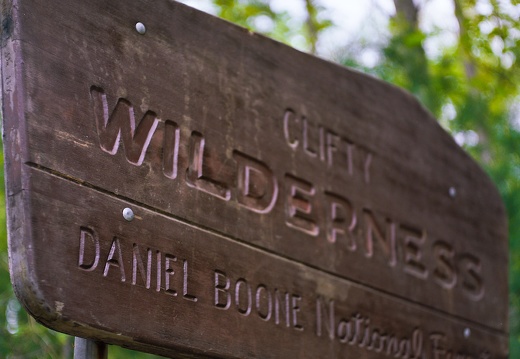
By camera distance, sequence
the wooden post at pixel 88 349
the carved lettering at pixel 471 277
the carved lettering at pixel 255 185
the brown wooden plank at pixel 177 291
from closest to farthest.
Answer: the brown wooden plank at pixel 177 291, the wooden post at pixel 88 349, the carved lettering at pixel 255 185, the carved lettering at pixel 471 277

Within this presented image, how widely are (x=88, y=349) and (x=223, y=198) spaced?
39 cm

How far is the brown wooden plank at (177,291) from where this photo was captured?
1.20 metres

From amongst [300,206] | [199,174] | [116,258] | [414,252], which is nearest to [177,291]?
[116,258]

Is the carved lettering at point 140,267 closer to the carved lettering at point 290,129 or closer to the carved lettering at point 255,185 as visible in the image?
the carved lettering at point 255,185

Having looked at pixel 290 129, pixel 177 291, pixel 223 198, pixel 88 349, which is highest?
pixel 290 129

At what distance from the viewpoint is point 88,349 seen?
4.28 feet

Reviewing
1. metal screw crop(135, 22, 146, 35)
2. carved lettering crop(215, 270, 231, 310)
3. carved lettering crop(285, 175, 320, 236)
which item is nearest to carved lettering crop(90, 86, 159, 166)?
metal screw crop(135, 22, 146, 35)

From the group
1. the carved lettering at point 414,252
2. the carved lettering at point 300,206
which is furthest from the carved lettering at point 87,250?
the carved lettering at point 414,252

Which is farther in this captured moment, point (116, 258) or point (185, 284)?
point (185, 284)

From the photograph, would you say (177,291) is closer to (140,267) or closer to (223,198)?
(140,267)

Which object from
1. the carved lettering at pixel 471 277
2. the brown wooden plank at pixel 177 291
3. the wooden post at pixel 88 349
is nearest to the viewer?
the brown wooden plank at pixel 177 291

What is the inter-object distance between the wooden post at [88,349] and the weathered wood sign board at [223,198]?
2.4 inches

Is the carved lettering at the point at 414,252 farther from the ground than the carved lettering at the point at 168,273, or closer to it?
farther from the ground

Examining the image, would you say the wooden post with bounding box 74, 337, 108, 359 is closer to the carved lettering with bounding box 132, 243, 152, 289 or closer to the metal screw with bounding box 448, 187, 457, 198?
the carved lettering with bounding box 132, 243, 152, 289
